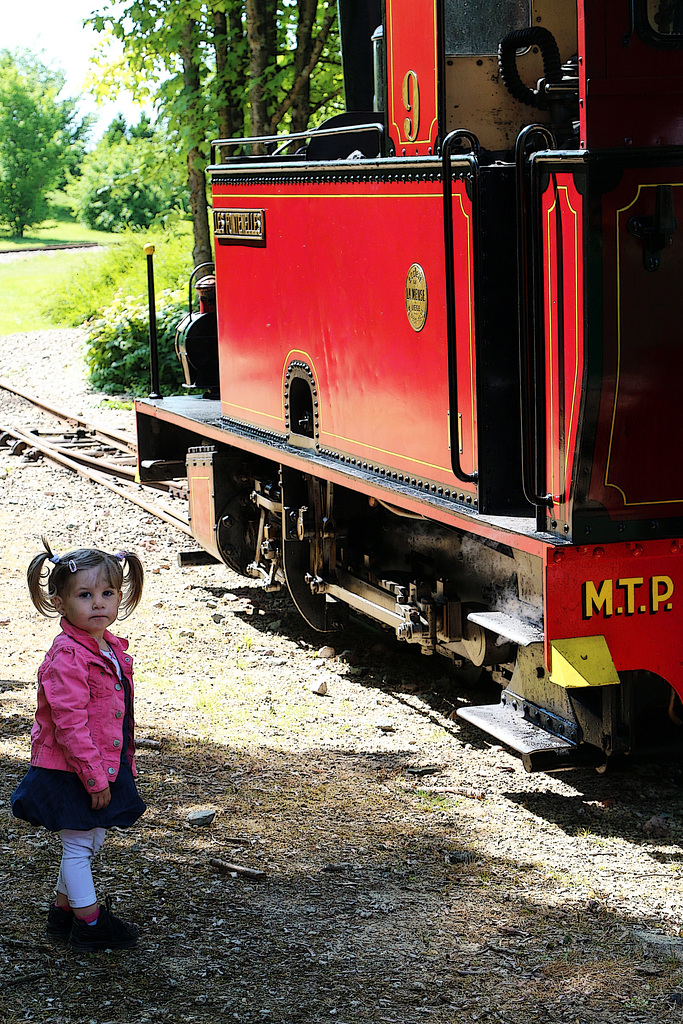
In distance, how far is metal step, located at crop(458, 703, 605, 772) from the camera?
4.66m

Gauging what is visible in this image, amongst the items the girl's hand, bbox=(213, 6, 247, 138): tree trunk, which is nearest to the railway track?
bbox=(213, 6, 247, 138): tree trunk

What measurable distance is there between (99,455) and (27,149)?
5412 centimetres

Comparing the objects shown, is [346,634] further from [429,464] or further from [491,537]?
[491,537]

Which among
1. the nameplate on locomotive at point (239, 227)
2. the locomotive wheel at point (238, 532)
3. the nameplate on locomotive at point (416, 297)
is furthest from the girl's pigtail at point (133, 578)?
the locomotive wheel at point (238, 532)

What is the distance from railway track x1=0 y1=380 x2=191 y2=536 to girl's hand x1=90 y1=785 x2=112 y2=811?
6.11 metres

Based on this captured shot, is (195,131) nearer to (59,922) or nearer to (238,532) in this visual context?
(238,532)

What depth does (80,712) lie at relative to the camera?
375 centimetres

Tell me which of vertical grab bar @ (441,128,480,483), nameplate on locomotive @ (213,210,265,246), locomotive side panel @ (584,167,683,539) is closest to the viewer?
locomotive side panel @ (584,167,683,539)

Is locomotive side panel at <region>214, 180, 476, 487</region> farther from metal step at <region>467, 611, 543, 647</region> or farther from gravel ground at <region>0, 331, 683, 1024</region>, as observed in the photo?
gravel ground at <region>0, 331, 683, 1024</region>

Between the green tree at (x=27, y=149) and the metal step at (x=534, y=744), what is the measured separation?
5934cm

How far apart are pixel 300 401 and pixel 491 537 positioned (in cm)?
243

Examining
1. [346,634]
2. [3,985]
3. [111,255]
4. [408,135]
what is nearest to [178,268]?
[111,255]

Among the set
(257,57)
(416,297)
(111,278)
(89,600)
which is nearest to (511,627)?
(416,297)

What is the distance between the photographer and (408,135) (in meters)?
5.26
